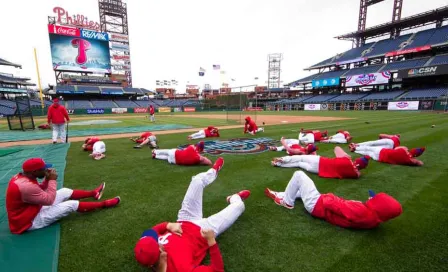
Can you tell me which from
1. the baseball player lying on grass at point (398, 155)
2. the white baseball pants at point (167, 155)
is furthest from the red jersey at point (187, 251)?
the baseball player lying on grass at point (398, 155)

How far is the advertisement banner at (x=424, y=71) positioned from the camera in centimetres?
3353

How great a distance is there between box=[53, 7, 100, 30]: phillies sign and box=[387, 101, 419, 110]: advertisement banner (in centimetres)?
6118

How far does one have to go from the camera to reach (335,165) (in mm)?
4969

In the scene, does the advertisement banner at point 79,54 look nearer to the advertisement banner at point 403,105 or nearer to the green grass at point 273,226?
the green grass at point 273,226

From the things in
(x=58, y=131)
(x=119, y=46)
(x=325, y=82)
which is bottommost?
(x=58, y=131)

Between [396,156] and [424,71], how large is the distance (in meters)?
41.6

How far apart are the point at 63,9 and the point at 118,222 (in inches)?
2340

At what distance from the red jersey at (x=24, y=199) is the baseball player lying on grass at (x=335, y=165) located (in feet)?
16.7

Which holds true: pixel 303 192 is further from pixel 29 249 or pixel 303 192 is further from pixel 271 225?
pixel 29 249

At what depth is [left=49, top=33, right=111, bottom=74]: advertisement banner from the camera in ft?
145

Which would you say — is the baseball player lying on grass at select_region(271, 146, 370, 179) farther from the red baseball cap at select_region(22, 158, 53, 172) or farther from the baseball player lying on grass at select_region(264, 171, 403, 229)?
the red baseball cap at select_region(22, 158, 53, 172)

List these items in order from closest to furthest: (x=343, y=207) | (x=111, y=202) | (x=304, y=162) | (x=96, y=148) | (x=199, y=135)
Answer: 1. (x=343, y=207)
2. (x=111, y=202)
3. (x=304, y=162)
4. (x=96, y=148)
5. (x=199, y=135)

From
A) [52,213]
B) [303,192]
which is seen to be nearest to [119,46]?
[52,213]

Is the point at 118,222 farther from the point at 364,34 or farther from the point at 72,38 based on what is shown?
the point at 364,34
